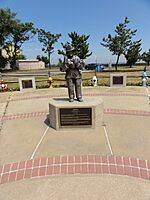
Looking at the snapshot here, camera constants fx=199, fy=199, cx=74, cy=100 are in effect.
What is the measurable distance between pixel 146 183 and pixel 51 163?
1866mm

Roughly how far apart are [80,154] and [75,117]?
1.65m

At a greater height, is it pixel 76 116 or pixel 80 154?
pixel 76 116

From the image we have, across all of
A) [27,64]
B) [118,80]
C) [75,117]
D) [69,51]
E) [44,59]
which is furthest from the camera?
[44,59]

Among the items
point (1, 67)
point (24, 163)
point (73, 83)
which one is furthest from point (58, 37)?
point (24, 163)

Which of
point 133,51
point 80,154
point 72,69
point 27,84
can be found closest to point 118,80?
point 27,84

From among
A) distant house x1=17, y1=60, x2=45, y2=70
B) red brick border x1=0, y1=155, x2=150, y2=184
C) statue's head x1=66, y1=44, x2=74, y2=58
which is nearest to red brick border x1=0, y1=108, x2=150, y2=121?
statue's head x1=66, y1=44, x2=74, y2=58

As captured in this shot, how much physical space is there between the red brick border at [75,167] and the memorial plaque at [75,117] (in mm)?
1696

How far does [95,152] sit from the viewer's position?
450cm

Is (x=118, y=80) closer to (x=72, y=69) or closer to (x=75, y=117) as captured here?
(x=72, y=69)

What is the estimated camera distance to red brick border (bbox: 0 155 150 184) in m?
3.80

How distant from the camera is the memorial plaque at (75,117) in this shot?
5898 mm

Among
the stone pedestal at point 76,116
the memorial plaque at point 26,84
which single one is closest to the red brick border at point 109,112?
the stone pedestal at point 76,116

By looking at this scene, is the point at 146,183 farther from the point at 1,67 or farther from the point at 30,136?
the point at 1,67

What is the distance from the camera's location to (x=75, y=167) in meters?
3.98
